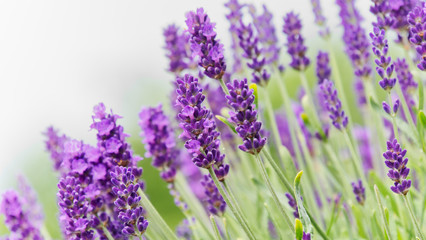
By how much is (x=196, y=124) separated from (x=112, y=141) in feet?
1.10

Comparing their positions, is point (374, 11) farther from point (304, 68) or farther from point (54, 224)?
point (54, 224)

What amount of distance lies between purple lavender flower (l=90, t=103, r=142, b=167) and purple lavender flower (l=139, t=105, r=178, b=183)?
0.88 ft

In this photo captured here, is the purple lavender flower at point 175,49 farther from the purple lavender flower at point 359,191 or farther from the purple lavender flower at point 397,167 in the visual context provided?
the purple lavender flower at point 397,167

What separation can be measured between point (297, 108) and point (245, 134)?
193 centimetres

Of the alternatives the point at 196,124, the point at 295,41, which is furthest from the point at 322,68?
the point at 196,124

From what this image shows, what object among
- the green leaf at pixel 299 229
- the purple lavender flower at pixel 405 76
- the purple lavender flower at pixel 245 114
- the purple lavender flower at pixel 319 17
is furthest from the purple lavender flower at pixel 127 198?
the purple lavender flower at pixel 319 17

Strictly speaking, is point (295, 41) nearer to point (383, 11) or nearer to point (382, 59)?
point (383, 11)

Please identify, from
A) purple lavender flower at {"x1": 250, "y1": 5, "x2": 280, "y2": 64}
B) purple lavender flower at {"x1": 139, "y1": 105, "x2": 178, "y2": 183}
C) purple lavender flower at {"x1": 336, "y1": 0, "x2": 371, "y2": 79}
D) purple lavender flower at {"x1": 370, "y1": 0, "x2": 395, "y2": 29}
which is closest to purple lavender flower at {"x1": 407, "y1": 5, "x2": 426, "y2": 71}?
purple lavender flower at {"x1": 370, "y1": 0, "x2": 395, "y2": 29}

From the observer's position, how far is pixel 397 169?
161 centimetres

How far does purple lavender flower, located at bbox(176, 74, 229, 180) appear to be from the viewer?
1574 millimetres

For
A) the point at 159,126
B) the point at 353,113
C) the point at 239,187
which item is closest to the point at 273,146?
the point at 239,187

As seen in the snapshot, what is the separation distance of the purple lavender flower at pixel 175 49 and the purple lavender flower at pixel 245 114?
3.04 feet

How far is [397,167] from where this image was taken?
160cm

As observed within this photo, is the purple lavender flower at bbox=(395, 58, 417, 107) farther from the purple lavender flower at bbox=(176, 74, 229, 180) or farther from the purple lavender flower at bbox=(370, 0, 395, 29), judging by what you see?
the purple lavender flower at bbox=(176, 74, 229, 180)
